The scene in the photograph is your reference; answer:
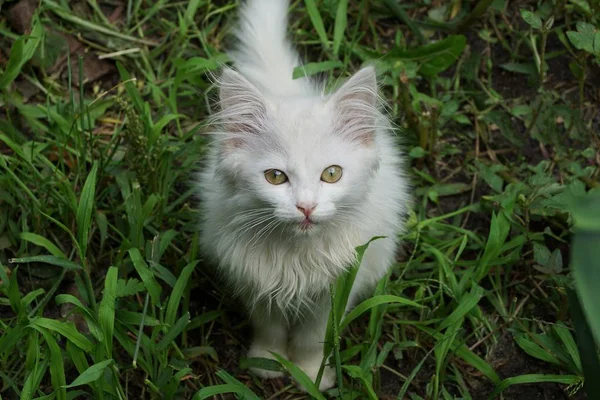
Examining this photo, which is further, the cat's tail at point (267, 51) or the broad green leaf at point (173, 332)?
the cat's tail at point (267, 51)

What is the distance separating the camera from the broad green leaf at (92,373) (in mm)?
2152

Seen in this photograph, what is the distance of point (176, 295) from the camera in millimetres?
2537

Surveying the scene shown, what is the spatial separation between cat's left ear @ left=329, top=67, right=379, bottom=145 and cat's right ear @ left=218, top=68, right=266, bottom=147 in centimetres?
22

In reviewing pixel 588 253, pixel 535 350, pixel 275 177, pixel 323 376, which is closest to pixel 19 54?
pixel 275 177

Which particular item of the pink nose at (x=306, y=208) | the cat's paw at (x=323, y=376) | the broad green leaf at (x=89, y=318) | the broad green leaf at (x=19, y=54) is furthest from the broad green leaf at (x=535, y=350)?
the broad green leaf at (x=19, y=54)

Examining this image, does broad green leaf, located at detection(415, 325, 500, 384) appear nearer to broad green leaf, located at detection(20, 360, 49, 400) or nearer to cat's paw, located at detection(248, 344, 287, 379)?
cat's paw, located at detection(248, 344, 287, 379)

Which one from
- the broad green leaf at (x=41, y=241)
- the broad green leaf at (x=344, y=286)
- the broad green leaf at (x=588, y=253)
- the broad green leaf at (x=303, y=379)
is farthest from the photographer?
the broad green leaf at (x=41, y=241)

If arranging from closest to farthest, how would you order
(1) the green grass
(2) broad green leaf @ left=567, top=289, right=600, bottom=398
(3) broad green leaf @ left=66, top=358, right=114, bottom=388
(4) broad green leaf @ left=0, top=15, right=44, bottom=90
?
(2) broad green leaf @ left=567, top=289, right=600, bottom=398 < (3) broad green leaf @ left=66, top=358, right=114, bottom=388 < (1) the green grass < (4) broad green leaf @ left=0, top=15, right=44, bottom=90

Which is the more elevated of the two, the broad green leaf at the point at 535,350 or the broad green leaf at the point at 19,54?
the broad green leaf at the point at 19,54

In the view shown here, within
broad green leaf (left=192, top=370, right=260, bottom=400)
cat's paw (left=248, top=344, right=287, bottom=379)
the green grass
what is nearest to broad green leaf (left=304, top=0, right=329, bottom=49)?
the green grass

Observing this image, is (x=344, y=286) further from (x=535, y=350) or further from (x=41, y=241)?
(x=41, y=241)

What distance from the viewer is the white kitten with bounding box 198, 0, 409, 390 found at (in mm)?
2078

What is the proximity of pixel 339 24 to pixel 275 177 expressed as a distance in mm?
1422

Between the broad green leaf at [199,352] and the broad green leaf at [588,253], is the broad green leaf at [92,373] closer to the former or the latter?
the broad green leaf at [199,352]
